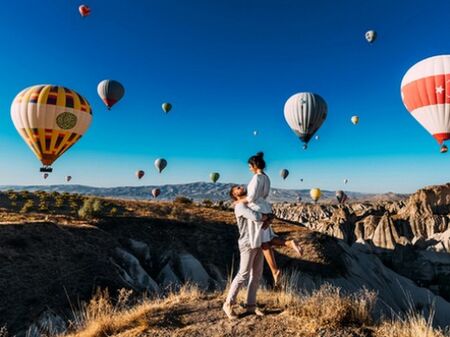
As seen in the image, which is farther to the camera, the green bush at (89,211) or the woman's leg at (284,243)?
the green bush at (89,211)

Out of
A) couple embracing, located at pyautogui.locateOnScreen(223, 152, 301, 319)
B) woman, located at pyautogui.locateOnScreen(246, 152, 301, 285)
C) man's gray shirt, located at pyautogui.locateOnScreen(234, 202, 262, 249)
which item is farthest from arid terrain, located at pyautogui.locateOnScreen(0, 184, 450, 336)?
man's gray shirt, located at pyautogui.locateOnScreen(234, 202, 262, 249)

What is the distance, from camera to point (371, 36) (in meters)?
47.1

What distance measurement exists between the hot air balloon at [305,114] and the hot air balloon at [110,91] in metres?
19.9

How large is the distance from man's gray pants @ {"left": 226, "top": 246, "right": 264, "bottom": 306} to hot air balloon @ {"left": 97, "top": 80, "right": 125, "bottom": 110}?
3874 centimetres

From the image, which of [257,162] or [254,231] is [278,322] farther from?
[257,162]

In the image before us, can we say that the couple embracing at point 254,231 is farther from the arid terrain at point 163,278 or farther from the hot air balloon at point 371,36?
the hot air balloon at point 371,36

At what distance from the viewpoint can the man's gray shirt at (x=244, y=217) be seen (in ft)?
19.6

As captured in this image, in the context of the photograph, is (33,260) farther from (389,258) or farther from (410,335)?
(389,258)

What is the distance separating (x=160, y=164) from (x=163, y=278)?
44169 mm

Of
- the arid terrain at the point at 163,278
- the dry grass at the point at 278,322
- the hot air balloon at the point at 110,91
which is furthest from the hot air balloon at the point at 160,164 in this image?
the dry grass at the point at 278,322

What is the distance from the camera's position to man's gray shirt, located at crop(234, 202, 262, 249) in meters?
5.99

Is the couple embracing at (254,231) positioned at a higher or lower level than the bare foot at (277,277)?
higher

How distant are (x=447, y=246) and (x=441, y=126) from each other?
42.0 metres

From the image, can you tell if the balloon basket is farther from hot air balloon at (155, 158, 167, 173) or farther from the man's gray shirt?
hot air balloon at (155, 158, 167, 173)
